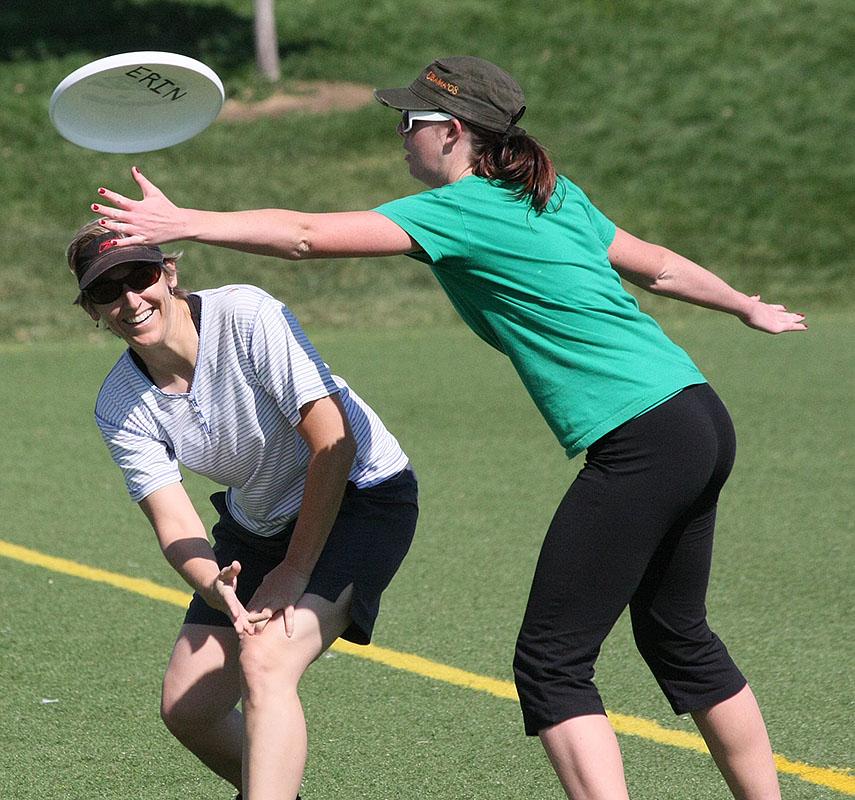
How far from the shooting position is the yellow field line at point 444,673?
4035mm

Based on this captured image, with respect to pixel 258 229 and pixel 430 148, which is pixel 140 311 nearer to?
pixel 258 229

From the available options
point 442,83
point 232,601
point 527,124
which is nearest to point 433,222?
point 442,83

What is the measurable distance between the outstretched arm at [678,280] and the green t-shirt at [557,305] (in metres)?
0.33

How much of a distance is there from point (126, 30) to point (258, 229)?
25.5 m

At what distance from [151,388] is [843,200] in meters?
18.9

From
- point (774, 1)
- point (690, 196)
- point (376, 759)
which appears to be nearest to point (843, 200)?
point (690, 196)

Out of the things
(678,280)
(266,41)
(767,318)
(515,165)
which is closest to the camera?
(515,165)

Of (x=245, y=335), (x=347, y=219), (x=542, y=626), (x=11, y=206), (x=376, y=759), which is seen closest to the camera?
(x=347, y=219)

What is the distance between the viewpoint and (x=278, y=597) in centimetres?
332

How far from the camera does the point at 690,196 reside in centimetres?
2081

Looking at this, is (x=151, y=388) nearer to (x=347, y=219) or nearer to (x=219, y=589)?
(x=219, y=589)

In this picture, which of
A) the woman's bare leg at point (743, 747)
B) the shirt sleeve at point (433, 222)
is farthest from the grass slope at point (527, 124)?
the shirt sleeve at point (433, 222)

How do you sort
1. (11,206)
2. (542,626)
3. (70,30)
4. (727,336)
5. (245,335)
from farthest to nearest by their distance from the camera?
(70,30) → (11,206) → (727,336) → (245,335) → (542,626)

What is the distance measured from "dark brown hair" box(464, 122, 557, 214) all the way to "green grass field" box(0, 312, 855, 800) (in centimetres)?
198
